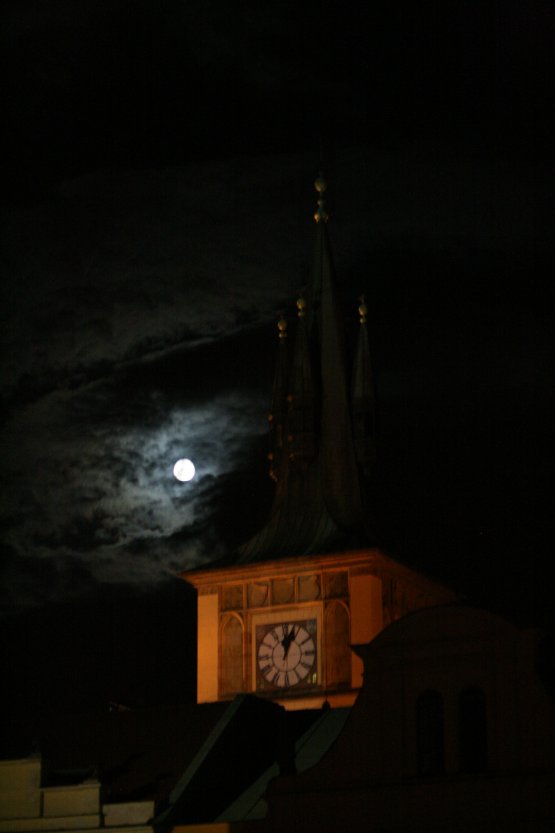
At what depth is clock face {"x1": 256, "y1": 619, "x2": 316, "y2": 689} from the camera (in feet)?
234

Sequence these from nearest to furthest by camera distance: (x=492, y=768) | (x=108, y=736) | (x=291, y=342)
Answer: (x=492, y=768) → (x=108, y=736) → (x=291, y=342)

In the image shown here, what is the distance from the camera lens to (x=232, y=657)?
239 ft

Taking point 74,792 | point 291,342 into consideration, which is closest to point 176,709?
point 74,792

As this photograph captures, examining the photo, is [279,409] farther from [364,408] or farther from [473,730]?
[473,730]

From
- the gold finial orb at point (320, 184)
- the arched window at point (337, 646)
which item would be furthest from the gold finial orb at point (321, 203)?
the arched window at point (337, 646)

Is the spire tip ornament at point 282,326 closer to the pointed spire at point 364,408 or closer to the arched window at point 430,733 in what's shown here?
the pointed spire at point 364,408

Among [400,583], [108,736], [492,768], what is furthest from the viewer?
[400,583]

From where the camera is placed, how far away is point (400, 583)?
7312 centimetres

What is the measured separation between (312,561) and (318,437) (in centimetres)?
548

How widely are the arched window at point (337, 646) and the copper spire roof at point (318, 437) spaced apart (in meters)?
2.15

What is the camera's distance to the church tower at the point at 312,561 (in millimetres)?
71375

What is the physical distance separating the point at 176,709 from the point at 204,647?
31.9ft

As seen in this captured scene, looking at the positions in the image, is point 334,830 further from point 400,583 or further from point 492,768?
point 400,583

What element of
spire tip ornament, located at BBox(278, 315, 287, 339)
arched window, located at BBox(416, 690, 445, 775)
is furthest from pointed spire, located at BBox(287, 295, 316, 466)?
arched window, located at BBox(416, 690, 445, 775)
